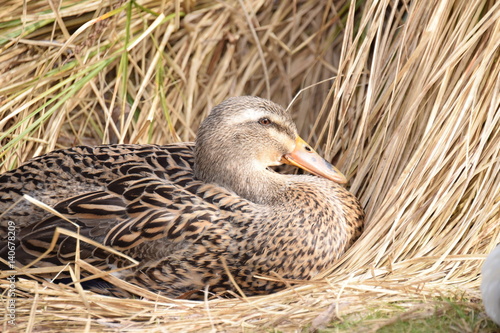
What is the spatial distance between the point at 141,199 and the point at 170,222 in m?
0.16

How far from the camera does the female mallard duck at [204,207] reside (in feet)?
9.60

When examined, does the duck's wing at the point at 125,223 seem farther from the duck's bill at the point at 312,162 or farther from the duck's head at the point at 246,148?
the duck's bill at the point at 312,162

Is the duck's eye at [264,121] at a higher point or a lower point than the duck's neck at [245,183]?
higher

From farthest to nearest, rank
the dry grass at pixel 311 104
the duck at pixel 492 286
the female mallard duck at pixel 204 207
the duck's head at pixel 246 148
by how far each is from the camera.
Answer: the duck's head at pixel 246 148 → the female mallard duck at pixel 204 207 → the dry grass at pixel 311 104 → the duck at pixel 492 286

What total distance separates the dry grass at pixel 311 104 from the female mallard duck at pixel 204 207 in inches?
6.1

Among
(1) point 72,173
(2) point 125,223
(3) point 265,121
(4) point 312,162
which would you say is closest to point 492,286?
(4) point 312,162

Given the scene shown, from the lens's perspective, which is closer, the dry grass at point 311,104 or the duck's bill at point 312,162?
the dry grass at point 311,104

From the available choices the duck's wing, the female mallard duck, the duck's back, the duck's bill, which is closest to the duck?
the female mallard duck

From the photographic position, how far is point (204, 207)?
2994mm

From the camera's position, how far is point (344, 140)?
11.3ft

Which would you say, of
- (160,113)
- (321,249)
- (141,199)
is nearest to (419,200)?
(321,249)

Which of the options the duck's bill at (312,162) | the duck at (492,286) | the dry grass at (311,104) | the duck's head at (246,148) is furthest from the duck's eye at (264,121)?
the duck at (492,286)

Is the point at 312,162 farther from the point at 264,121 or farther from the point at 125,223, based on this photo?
the point at 125,223

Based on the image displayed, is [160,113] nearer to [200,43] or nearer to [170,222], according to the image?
[200,43]
